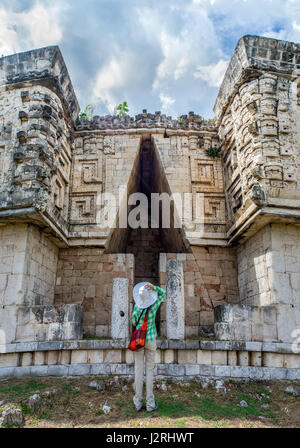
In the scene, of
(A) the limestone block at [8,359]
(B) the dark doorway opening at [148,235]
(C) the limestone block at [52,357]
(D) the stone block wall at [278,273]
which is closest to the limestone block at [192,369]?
(D) the stone block wall at [278,273]

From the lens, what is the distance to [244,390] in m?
5.61

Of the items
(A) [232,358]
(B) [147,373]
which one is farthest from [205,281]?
(B) [147,373]

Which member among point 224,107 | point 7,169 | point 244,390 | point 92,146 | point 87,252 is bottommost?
point 244,390

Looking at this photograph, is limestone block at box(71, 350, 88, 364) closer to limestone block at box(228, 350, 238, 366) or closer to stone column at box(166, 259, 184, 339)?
stone column at box(166, 259, 184, 339)

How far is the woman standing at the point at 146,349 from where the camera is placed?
15.2ft

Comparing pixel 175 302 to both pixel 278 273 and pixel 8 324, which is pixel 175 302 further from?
pixel 8 324

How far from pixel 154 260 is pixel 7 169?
5.77 metres

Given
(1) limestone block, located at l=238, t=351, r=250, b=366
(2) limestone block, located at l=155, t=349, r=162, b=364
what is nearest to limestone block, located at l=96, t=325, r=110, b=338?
(2) limestone block, located at l=155, t=349, r=162, b=364

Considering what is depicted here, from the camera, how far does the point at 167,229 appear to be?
1067 cm

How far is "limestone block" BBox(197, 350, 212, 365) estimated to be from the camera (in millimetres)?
6141

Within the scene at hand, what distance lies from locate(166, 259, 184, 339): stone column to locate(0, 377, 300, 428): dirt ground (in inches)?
33.5

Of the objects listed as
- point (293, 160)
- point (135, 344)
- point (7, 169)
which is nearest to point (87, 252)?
point (7, 169)

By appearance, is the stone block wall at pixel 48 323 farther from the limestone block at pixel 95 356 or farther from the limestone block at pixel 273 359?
the limestone block at pixel 273 359

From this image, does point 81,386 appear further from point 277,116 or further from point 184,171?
point 277,116
